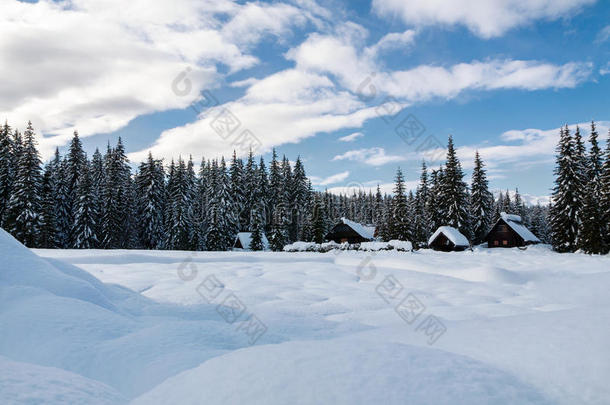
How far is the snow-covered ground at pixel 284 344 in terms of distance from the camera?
10.8ft

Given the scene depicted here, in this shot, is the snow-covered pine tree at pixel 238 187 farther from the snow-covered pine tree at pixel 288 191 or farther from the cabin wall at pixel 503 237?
the cabin wall at pixel 503 237

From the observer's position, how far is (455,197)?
41.6 metres

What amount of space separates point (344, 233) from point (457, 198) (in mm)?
14868

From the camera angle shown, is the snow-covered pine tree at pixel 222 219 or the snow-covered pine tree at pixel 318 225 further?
the snow-covered pine tree at pixel 318 225

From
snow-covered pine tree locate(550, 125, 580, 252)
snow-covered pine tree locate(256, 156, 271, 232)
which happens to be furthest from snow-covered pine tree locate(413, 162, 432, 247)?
snow-covered pine tree locate(256, 156, 271, 232)

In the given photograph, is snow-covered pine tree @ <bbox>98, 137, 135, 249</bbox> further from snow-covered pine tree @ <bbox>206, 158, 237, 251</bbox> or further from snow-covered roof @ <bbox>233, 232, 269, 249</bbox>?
snow-covered roof @ <bbox>233, 232, 269, 249</bbox>

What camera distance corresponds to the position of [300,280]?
46.4ft

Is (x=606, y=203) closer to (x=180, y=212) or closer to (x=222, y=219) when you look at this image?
(x=222, y=219)

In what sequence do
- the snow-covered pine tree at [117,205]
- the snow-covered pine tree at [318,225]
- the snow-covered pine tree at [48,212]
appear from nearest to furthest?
the snow-covered pine tree at [48,212], the snow-covered pine tree at [117,205], the snow-covered pine tree at [318,225]

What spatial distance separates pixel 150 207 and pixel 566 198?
49872 millimetres

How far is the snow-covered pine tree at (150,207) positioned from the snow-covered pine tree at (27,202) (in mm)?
12072

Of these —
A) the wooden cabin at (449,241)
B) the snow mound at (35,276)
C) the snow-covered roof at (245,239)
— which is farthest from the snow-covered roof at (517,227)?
the snow mound at (35,276)

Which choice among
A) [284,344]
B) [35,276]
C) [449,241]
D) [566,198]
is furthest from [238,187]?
[284,344]

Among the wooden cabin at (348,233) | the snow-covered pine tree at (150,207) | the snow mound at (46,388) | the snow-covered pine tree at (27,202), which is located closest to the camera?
the snow mound at (46,388)
